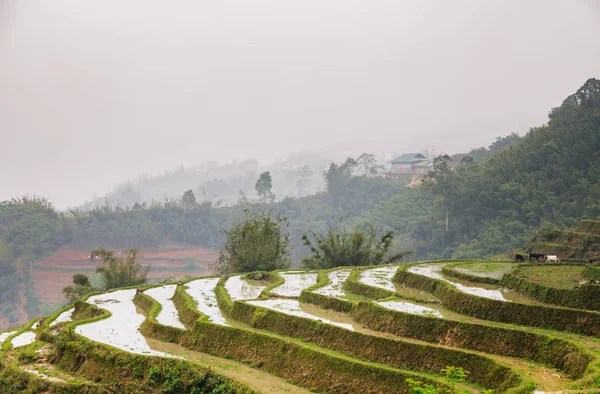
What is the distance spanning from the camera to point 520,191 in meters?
48.1

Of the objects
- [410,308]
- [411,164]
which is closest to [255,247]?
[410,308]

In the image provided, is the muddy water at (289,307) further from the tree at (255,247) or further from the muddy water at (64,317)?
the tree at (255,247)

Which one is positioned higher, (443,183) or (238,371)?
(443,183)

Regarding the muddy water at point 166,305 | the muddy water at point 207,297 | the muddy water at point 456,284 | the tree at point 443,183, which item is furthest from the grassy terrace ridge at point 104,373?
the tree at point 443,183

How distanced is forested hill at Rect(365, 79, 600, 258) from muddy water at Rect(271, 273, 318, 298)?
17.5 m

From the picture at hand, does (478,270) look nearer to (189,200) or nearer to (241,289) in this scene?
(241,289)

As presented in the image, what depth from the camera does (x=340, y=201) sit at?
266 ft

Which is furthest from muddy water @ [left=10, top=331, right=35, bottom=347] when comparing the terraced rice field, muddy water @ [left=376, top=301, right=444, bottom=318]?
muddy water @ [left=376, top=301, right=444, bottom=318]

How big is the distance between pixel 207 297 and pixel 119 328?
4825 millimetres

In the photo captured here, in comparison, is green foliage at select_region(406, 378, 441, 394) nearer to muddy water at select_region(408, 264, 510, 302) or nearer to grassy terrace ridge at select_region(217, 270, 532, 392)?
grassy terrace ridge at select_region(217, 270, 532, 392)

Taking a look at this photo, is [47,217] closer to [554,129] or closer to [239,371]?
[554,129]

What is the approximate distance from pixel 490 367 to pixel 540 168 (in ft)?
129

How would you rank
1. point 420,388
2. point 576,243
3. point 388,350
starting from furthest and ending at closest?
1. point 576,243
2. point 388,350
3. point 420,388

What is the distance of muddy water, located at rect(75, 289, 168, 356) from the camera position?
18047 millimetres
